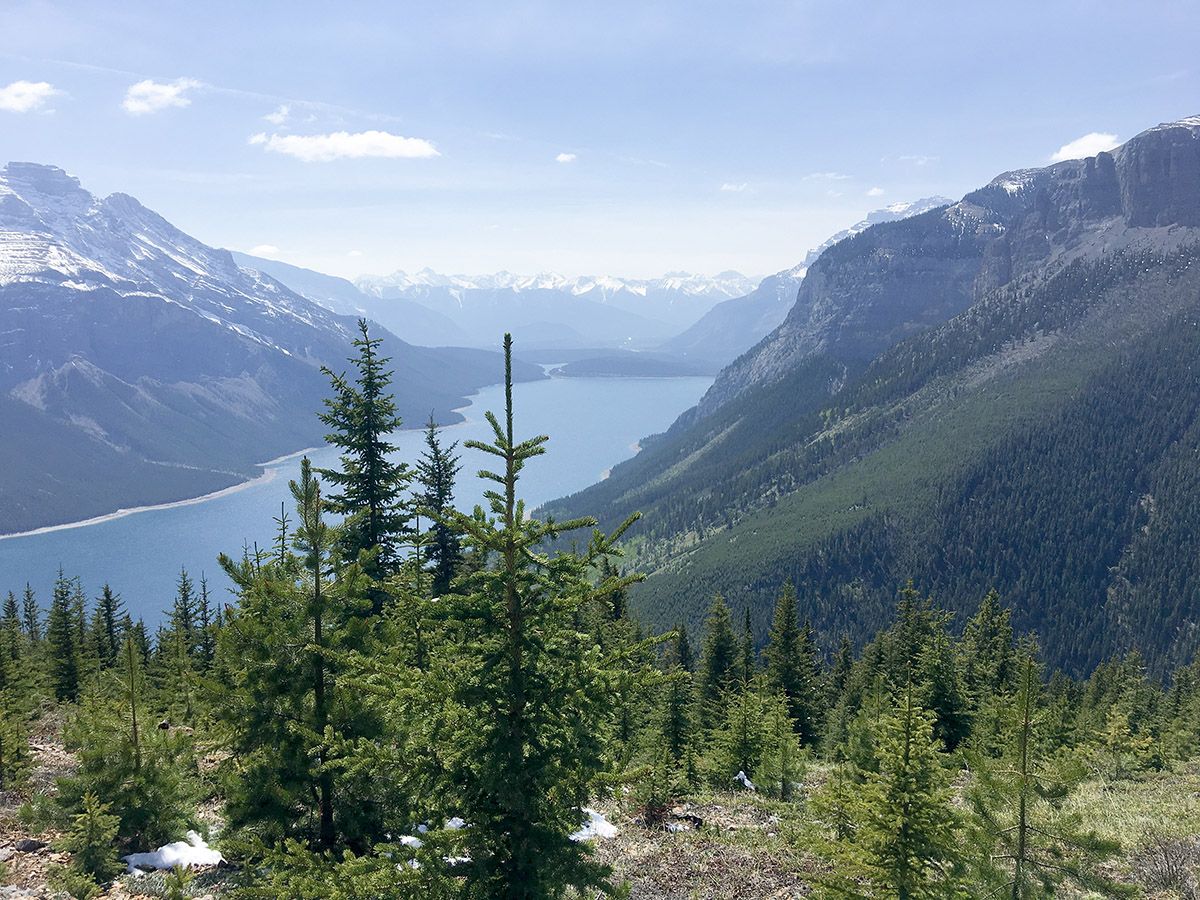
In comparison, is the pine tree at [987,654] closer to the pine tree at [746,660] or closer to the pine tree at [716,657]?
the pine tree at [746,660]

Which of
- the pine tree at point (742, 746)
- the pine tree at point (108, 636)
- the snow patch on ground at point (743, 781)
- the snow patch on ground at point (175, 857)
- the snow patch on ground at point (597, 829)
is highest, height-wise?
the snow patch on ground at point (175, 857)

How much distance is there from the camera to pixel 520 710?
34.2 ft

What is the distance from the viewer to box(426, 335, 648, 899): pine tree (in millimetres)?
10211

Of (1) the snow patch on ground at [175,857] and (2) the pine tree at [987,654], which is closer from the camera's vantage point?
(1) the snow patch on ground at [175,857]

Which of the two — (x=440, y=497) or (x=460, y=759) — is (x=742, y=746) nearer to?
(x=440, y=497)

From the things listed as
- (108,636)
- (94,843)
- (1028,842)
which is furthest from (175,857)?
(108,636)

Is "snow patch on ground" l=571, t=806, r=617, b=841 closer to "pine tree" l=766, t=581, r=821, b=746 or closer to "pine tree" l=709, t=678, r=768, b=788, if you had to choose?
"pine tree" l=709, t=678, r=768, b=788

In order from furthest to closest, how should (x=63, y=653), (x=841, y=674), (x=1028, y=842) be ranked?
(x=841, y=674)
(x=63, y=653)
(x=1028, y=842)

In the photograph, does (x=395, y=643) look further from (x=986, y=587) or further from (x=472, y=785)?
(x=986, y=587)

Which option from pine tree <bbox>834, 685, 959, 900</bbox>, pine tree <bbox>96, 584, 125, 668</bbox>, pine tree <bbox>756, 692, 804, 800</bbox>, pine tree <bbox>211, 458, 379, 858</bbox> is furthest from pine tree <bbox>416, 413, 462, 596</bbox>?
pine tree <bbox>96, 584, 125, 668</bbox>

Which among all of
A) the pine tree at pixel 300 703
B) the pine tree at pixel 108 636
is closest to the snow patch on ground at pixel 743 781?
the pine tree at pixel 300 703

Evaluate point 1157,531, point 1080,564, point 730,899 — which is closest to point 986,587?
point 1080,564

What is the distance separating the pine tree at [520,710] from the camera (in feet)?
33.5

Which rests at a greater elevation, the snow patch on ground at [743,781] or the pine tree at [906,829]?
the pine tree at [906,829]
